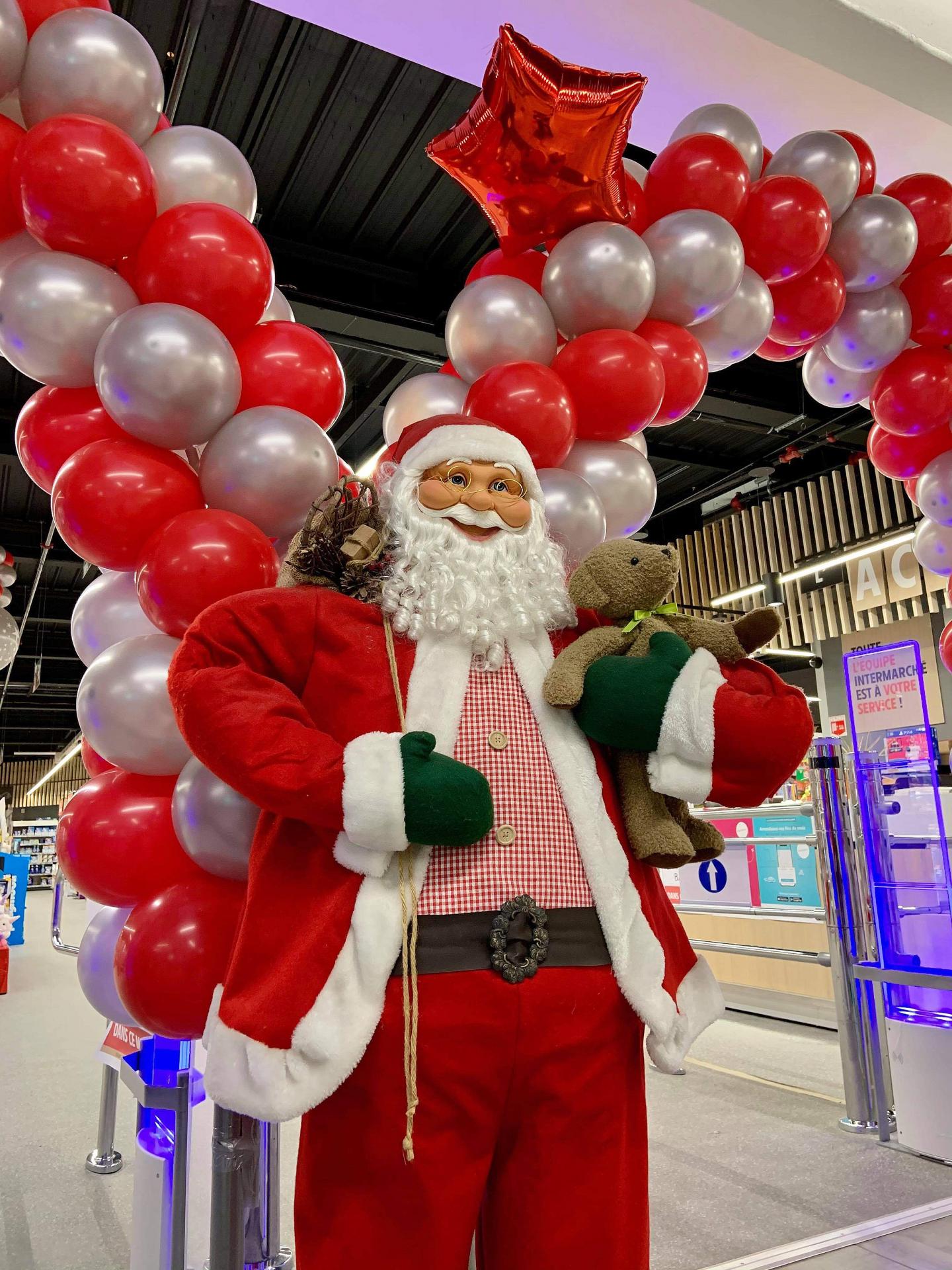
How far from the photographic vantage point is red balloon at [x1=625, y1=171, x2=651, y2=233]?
8.36ft

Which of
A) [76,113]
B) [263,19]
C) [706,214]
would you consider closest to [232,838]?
[76,113]

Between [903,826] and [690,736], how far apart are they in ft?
6.31

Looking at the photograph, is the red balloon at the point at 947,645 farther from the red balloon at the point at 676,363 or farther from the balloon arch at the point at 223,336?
the red balloon at the point at 676,363

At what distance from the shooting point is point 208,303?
1.93 m

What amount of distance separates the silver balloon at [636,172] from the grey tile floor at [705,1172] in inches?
102

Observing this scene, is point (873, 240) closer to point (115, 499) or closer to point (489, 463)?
point (489, 463)

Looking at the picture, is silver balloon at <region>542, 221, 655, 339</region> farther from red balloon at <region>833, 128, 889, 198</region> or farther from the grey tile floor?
the grey tile floor

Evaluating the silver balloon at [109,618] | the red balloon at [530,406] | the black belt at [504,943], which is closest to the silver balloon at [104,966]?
the silver balloon at [109,618]

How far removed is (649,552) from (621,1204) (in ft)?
2.98

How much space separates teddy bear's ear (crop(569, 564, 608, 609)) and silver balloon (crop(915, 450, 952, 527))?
217cm

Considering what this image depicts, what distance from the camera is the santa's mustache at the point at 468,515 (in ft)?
4.91

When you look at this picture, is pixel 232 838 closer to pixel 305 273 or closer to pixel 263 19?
pixel 263 19

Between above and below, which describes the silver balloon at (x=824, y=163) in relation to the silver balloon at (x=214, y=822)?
above

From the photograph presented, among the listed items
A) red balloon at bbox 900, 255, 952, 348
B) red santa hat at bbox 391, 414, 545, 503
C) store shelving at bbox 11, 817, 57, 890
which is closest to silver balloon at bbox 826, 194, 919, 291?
red balloon at bbox 900, 255, 952, 348
